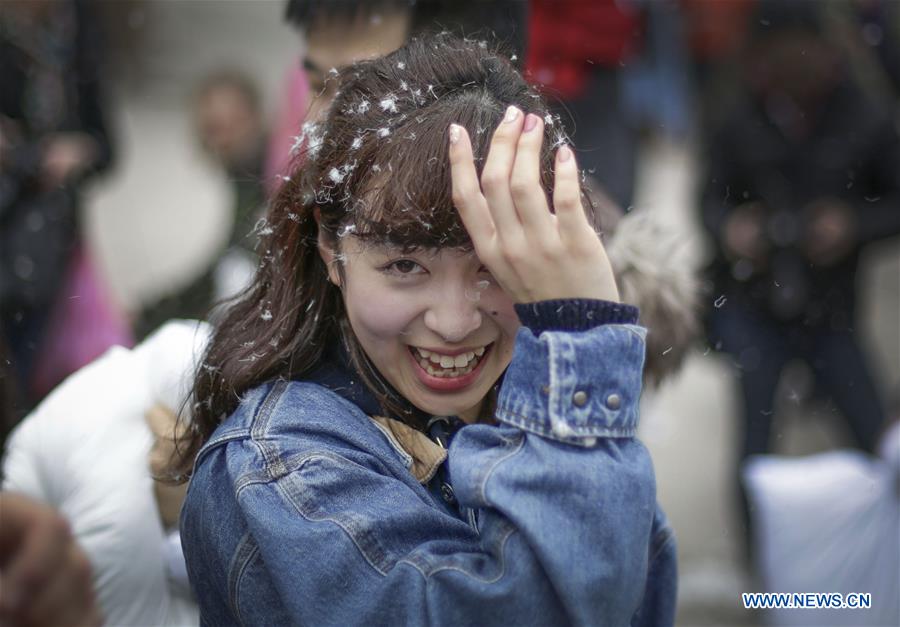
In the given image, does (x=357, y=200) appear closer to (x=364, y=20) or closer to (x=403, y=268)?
(x=403, y=268)

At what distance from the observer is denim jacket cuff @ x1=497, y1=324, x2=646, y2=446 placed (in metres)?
1.23

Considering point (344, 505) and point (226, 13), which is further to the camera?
point (226, 13)

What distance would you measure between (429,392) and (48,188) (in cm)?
212

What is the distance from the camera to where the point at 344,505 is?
129 cm

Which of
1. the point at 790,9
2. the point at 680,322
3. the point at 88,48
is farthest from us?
the point at 790,9

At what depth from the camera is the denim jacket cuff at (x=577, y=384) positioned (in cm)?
123

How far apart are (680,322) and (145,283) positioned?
3.06m

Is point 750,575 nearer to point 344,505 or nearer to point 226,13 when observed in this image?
point 344,505

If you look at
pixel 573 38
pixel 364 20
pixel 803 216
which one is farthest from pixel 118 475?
pixel 803 216

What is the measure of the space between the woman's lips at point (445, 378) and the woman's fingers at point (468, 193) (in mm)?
209

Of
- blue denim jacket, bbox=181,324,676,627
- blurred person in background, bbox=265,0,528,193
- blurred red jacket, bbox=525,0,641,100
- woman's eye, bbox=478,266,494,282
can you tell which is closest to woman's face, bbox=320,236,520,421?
woman's eye, bbox=478,266,494,282

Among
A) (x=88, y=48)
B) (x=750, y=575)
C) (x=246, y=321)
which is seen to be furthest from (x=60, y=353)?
(x=750, y=575)

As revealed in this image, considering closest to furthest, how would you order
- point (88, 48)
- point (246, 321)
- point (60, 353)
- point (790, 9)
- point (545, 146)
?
point (545, 146) < point (246, 321) < point (60, 353) < point (88, 48) < point (790, 9)

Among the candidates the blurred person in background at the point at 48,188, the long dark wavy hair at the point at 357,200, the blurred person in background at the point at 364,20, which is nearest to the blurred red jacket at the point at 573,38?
the blurred person in background at the point at 364,20
